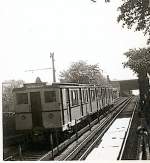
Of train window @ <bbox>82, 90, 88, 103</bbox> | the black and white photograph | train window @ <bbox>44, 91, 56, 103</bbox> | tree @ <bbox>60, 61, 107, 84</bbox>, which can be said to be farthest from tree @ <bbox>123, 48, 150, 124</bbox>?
train window @ <bbox>82, 90, 88, 103</bbox>

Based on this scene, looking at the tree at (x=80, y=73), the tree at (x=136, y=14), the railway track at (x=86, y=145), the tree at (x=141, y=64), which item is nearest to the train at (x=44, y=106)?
the tree at (x=80, y=73)

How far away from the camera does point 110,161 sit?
6.22m

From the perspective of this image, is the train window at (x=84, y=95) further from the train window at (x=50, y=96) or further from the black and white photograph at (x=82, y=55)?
the black and white photograph at (x=82, y=55)

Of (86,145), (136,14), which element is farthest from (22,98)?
(136,14)

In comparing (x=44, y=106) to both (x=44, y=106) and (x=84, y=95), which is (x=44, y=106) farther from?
(x=84, y=95)

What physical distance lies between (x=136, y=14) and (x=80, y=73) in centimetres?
288

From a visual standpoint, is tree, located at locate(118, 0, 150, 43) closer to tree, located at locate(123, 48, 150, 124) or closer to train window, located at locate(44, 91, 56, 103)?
tree, located at locate(123, 48, 150, 124)

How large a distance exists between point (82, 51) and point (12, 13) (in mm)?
1599

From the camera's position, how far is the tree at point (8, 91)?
7795mm

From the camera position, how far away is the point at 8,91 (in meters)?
9.20

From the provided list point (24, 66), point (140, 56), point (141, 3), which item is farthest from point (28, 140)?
point (141, 3)

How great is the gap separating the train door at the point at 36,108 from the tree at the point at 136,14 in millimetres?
3686

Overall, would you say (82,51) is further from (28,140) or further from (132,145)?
(28,140)

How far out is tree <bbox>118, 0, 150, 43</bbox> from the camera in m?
6.27
